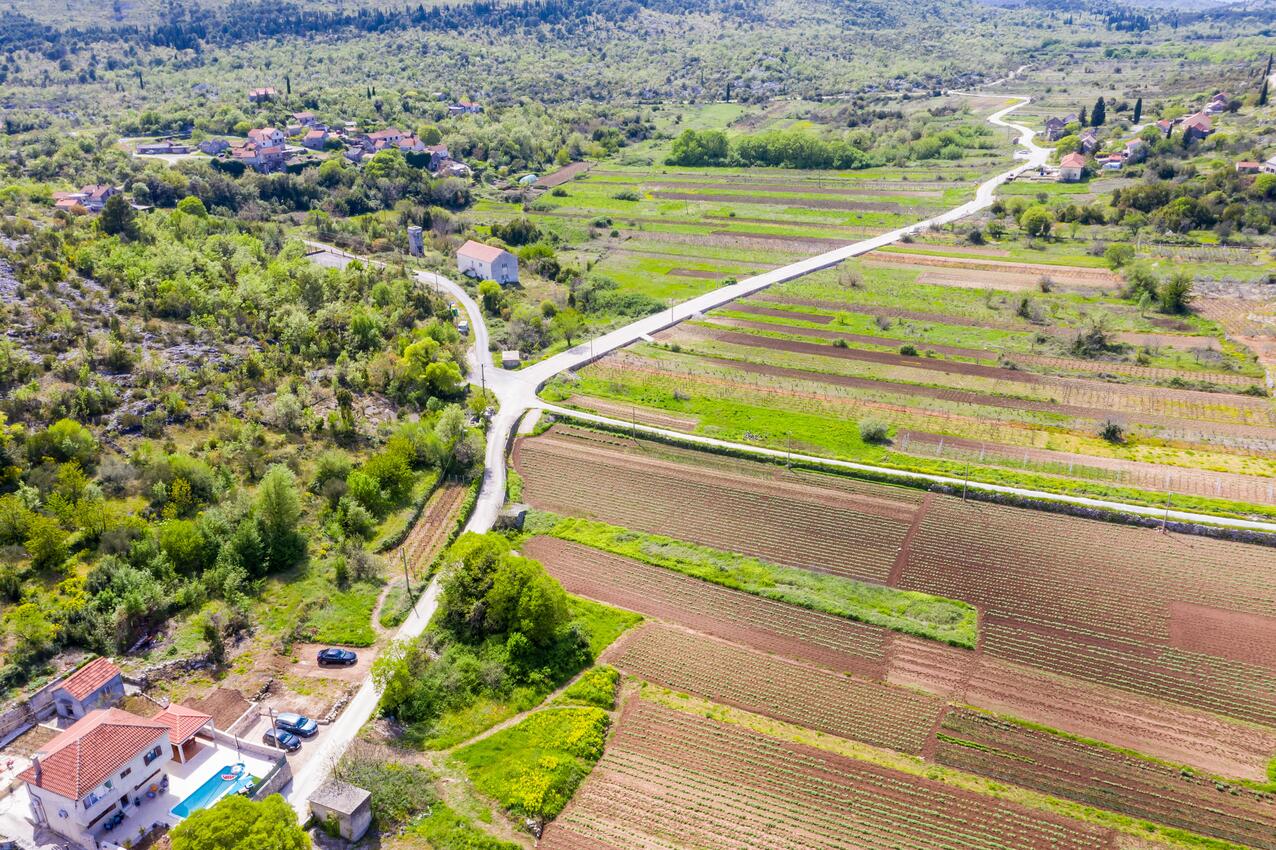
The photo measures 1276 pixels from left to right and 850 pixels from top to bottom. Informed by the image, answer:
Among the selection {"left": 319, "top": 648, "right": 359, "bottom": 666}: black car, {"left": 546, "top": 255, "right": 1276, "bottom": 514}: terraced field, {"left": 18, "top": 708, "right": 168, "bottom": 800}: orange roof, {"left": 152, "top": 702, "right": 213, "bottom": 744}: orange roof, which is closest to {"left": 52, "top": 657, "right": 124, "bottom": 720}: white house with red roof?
{"left": 18, "top": 708, "right": 168, "bottom": 800}: orange roof

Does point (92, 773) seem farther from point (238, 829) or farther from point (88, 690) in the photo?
point (238, 829)

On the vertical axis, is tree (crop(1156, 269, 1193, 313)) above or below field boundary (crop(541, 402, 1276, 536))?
above

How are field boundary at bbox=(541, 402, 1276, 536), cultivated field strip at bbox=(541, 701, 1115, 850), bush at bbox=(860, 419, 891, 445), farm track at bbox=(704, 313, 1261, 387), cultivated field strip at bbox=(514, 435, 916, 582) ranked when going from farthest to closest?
farm track at bbox=(704, 313, 1261, 387), bush at bbox=(860, 419, 891, 445), cultivated field strip at bbox=(514, 435, 916, 582), field boundary at bbox=(541, 402, 1276, 536), cultivated field strip at bbox=(541, 701, 1115, 850)

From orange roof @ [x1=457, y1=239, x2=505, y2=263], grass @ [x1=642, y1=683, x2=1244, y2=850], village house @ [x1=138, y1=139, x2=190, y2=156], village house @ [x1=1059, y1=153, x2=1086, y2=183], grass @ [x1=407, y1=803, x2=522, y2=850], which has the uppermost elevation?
village house @ [x1=138, y1=139, x2=190, y2=156]

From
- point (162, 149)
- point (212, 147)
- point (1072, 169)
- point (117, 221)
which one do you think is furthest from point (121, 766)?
point (1072, 169)

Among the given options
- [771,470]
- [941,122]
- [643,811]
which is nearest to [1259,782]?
[643,811]

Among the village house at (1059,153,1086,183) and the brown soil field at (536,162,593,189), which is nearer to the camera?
the village house at (1059,153,1086,183)

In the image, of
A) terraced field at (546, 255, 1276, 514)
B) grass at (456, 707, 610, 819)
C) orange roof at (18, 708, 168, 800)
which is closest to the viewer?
orange roof at (18, 708, 168, 800)

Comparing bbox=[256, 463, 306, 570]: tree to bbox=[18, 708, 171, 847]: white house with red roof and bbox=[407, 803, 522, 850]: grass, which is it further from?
bbox=[407, 803, 522, 850]: grass
